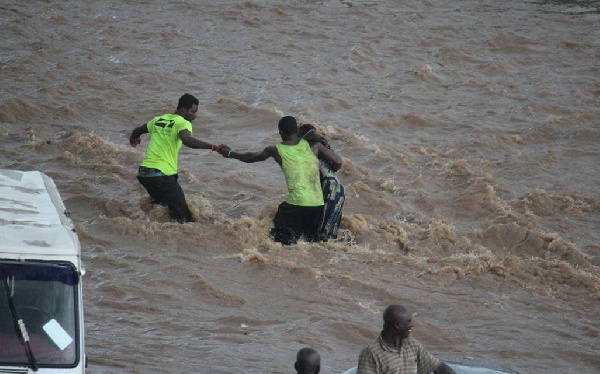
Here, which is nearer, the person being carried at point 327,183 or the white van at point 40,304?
the white van at point 40,304

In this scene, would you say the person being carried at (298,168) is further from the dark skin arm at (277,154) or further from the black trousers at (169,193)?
the black trousers at (169,193)

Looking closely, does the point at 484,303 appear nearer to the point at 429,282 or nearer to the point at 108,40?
the point at 429,282

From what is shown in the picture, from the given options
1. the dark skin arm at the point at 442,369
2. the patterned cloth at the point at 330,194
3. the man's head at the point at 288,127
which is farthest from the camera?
the patterned cloth at the point at 330,194

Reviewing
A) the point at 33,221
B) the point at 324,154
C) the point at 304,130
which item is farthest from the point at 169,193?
the point at 33,221

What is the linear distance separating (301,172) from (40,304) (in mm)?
4350

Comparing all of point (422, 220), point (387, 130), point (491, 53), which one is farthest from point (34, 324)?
point (491, 53)

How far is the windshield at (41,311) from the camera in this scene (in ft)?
18.1

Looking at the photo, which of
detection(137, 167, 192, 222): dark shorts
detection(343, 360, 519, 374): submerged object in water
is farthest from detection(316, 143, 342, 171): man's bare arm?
detection(343, 360, 519, 374): submerged object in water

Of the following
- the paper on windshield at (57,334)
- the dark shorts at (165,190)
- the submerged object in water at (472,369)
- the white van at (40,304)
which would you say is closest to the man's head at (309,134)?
the dark shorts at (165,190)

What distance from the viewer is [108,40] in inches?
763

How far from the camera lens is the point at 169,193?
1011 cm

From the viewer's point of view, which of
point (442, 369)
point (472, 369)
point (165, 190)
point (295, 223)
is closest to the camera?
point (442, 369)

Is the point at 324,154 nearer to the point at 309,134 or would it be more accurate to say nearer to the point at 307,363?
the point at 309,134

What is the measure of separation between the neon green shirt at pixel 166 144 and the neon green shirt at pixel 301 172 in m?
1.08
